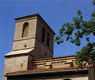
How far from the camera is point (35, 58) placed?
2586cm

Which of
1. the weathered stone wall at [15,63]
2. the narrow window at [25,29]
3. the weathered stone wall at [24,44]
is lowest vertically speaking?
the weathered stone wall at [15,63]

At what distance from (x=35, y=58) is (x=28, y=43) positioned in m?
2.47

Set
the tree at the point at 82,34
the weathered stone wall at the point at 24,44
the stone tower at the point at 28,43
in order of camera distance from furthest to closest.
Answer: the weathered stone wall at the point at 24,44, the stone tower at the point at 28,43, the tree at the point at 82,34

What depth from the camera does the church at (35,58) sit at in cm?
1866

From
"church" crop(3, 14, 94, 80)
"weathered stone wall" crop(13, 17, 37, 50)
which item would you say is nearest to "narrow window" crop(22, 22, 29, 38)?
"church" crop(3, 14, 94, 80)

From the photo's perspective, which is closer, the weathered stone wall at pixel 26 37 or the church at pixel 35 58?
the church at pixel 35 58

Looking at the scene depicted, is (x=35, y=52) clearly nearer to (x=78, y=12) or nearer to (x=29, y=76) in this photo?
(x=29, y=76)

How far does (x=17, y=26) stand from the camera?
95.0 ft

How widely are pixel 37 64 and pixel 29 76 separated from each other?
4.64 meters

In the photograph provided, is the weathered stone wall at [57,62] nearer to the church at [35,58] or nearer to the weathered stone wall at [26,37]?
the church at [35,58]

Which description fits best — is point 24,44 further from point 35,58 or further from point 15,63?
point 15,63

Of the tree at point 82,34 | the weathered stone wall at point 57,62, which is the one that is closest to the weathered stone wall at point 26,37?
the weathered stone wall at point 57,62

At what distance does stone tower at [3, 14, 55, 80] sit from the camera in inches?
971

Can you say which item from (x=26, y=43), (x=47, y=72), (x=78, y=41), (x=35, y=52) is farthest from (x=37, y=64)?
(x=78, y=41)
